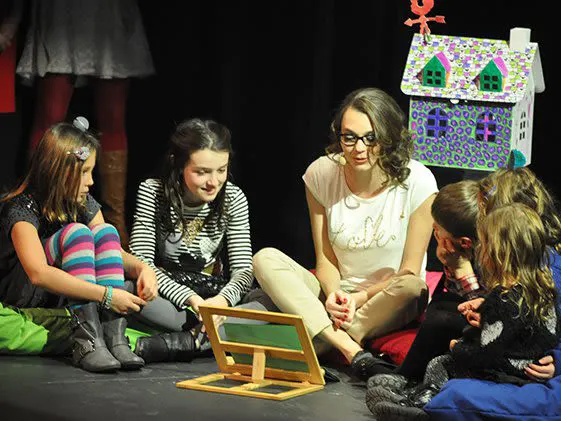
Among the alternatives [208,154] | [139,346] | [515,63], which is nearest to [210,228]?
[208,154]

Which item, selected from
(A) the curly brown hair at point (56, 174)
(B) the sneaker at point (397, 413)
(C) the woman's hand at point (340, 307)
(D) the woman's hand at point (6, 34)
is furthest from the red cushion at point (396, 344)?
(D) the woman's hand at point (6, 34)

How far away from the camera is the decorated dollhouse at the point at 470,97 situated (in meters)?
4.13

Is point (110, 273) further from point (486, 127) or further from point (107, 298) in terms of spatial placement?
point (486, 127)

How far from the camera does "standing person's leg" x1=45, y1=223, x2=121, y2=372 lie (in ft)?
12.1

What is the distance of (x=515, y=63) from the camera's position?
4.12m

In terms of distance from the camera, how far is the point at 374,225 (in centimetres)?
401

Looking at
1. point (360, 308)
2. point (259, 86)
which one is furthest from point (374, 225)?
point (259, 86)

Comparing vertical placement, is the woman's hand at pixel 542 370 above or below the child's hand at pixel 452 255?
below

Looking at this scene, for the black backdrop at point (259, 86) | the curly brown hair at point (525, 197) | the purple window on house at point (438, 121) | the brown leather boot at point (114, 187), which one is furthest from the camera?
the brown leather boot at point (114, 187)

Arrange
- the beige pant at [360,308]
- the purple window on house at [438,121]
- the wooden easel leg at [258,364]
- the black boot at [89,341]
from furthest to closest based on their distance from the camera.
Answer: the purple window on house at [438,121] < the beige pant at [360,308] < the black boot at [89,341] < the wooden easel leg at [258,364]

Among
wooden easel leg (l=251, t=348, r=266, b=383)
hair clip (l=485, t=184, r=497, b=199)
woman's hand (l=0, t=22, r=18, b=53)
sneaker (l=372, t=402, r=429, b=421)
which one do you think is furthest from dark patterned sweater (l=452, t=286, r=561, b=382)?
woman's hand (l=0, t=22, r=18, b=53)

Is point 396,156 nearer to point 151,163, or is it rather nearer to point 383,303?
point 383,303

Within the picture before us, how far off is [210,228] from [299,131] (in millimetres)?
1097

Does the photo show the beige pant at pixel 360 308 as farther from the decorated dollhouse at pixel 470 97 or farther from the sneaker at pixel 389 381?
the decorated dollhouse at pixel 470 97
